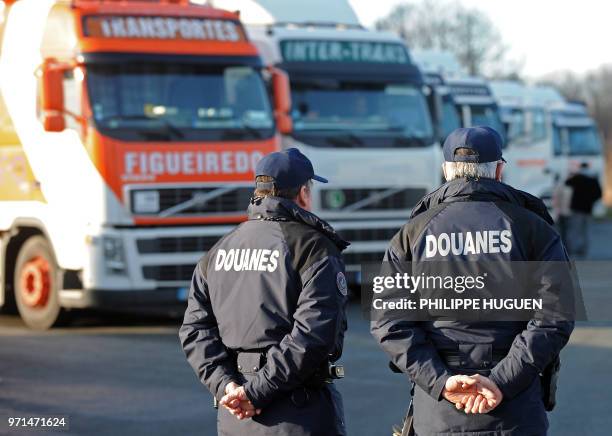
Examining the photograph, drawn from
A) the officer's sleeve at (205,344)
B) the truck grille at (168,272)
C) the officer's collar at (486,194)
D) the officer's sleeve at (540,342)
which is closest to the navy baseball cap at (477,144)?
the officer's collar at (486,194)

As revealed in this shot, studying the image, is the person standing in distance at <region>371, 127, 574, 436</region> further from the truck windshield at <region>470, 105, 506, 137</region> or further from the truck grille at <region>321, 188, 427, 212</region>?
the truck windshield at <region>470, 105, 506, 137</region>

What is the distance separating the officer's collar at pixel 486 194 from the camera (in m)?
4.30

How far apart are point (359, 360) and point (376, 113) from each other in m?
4.85

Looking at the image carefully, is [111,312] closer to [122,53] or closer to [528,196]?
[122,53]

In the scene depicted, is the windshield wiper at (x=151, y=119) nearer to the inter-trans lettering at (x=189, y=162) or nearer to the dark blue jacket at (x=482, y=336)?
the inter-trans lettering at (x=189, y=162)

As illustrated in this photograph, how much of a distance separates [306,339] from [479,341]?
0.58 metres

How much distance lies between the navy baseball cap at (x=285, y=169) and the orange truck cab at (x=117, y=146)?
762 cm

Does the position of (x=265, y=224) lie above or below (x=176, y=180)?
above

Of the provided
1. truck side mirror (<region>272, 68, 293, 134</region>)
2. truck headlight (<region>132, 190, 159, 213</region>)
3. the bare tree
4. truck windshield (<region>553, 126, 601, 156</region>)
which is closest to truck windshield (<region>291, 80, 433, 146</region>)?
truck side mirror (<region>272, 68, 293, 134</region>)

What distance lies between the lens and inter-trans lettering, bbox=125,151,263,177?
1221 centimetres

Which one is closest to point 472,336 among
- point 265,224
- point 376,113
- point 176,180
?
point 265,224

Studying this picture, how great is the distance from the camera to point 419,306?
4.28m

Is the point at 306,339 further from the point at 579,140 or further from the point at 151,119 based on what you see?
the point at 579,140

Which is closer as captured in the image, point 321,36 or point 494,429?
point 494,429
